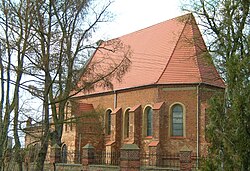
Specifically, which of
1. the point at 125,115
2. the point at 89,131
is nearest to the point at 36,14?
the point at 125,115

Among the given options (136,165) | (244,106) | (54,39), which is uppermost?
(54,39)

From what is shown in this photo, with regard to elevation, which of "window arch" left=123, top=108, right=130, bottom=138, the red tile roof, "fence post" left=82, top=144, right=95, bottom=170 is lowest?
"fence post" left=82, top=144, right=95, bottom=170

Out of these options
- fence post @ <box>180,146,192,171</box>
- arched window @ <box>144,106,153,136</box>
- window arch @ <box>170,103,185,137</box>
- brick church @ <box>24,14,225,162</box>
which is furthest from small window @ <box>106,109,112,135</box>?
A: fence post @ <box>180,146,192,171</box>

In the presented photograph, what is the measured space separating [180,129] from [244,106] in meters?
17.1

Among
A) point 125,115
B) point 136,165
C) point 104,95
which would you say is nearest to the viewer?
point 136,165

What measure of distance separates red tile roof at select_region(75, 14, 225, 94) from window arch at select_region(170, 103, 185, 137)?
5.49 feet

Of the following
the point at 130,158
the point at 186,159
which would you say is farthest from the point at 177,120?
the point at 130,158

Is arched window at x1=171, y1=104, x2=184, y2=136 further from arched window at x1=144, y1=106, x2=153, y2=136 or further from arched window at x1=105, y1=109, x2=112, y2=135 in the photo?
arched window at x1=105, y1=109, x2=112, y2=135

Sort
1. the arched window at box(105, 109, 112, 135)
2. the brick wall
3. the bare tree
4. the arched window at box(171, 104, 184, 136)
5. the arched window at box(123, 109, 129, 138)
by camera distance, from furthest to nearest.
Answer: the arched window at box(105, 109, 112, 135) → the arched window at box(123, 109, 129, 138) → the arched window at box(171, 104, 184, 136) → the brick wall → the bare tree

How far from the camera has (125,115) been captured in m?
28.6

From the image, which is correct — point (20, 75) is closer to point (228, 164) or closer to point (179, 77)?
point (228, 164)

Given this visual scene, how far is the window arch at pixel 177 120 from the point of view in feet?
83.8

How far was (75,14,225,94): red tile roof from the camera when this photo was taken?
25422mm

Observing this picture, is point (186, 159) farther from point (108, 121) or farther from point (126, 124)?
point (108, 121)
